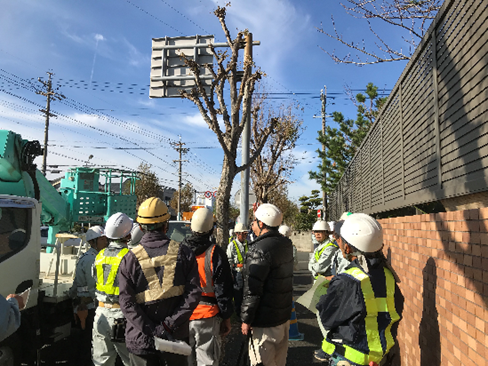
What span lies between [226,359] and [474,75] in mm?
4607

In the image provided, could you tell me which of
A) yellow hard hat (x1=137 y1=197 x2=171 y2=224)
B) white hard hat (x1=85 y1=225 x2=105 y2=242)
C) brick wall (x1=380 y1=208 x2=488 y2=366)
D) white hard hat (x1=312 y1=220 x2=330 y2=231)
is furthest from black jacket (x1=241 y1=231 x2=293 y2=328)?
white hard hat (x1=312 y1=220 x2=330 y2=231)

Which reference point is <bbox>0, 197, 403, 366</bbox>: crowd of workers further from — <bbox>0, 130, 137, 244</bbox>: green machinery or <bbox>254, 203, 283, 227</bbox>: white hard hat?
<bbox>0, 130, 137, 244</bbox>: green machinery

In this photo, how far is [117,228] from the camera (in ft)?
13.0

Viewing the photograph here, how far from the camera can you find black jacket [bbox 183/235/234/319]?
3.65 m

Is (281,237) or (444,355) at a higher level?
(281,237)

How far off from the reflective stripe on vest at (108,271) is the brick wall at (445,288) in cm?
279

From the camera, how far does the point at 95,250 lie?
461cm

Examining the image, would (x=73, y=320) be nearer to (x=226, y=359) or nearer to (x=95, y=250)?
(x=95, y=250)

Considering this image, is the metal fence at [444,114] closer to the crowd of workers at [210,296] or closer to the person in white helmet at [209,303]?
the crowd of workers at [210,296]

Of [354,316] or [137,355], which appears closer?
[354,316]

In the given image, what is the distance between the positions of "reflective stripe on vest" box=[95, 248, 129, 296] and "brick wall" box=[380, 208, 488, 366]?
279 centimetres

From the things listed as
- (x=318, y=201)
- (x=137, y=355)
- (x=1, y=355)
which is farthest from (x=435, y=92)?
(x=318, y=201)

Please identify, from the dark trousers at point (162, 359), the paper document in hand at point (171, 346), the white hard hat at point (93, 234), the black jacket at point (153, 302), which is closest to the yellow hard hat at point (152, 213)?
the black jacket at point (153, 302)

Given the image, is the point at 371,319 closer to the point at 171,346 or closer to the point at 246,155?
the point at 171,346
